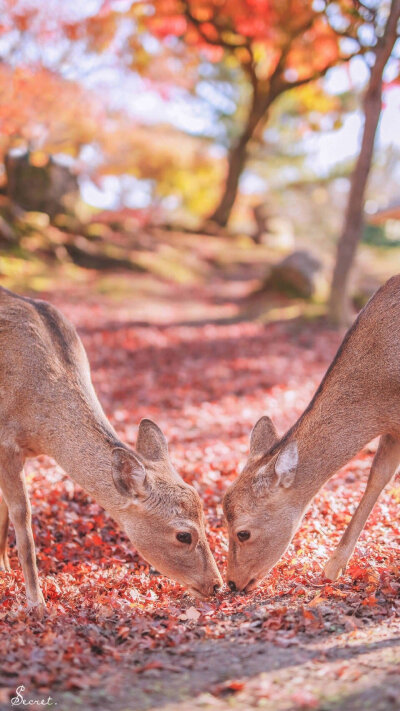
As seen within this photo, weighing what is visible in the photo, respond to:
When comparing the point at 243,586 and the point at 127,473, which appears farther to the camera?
the point at 243,586

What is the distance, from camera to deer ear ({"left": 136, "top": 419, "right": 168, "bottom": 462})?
5918 millimetres

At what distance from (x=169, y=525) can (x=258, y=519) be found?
74cm

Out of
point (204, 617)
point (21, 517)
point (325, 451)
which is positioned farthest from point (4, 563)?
point (325, 451)

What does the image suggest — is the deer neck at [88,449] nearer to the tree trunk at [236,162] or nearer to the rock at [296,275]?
the rock at [296,275]

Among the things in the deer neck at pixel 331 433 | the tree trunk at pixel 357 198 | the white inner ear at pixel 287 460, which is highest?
the tree trunk at pixel 357 198

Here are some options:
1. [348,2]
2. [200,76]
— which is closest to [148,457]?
[348,2]

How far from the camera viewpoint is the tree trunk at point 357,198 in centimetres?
1433

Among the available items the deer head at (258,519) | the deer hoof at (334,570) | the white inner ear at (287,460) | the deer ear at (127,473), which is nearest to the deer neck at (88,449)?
the deer ear at (127,473)

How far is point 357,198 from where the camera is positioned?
52.1 feet

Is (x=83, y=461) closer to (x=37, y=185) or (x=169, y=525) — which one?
(x=169, y=525)

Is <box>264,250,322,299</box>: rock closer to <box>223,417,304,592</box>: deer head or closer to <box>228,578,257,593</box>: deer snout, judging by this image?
<box>223,417,304,592</box>: deer head

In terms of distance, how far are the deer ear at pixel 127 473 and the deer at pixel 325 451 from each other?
780mm

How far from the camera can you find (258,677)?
162 inches

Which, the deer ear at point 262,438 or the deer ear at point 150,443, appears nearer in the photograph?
the deer ear at point 150,443
